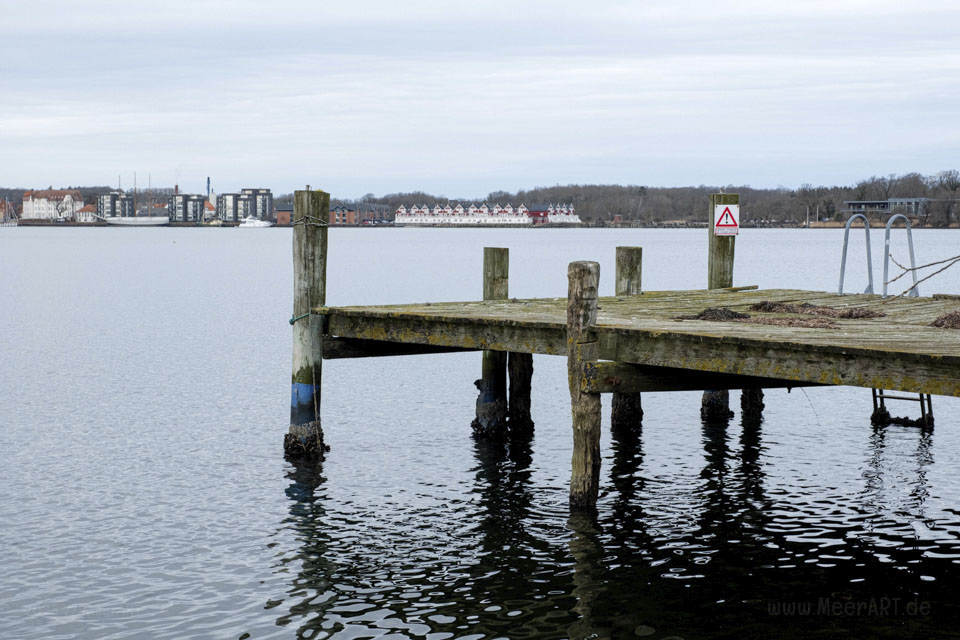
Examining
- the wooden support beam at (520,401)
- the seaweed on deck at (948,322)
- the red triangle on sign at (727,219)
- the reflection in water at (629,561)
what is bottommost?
the reflection in water at (629,561)

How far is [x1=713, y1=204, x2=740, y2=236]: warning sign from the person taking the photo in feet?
60.3

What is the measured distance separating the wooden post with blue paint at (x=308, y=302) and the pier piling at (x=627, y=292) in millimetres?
4739

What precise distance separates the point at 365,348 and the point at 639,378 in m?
5.01

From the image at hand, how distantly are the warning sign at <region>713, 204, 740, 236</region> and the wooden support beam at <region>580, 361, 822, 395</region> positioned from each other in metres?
6.11

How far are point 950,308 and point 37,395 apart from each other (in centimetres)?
1712

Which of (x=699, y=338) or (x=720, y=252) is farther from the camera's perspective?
(x=720, y=252)

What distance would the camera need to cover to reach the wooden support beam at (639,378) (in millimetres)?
12023

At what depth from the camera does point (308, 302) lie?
15492 millimetres

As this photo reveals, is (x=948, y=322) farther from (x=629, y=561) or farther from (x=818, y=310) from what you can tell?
(x=629, y=561)

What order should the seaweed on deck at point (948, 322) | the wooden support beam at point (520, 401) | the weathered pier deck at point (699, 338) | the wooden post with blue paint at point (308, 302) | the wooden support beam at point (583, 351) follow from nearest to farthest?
the weathered pier deck at point (699, 338), the wooden support beam at point (583, 351), the seaweed on deck at point (948, 322), the wooden post with blue paint at point (308, 302), the wooden support beam at point (520, 401)

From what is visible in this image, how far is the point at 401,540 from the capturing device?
12586mm

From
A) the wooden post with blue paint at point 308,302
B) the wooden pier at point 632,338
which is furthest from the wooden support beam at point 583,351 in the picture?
the wooden post with blue paint at point 308,302

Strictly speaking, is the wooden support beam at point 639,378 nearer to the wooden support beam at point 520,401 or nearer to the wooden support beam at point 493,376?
the wooden support beam at point 493,376

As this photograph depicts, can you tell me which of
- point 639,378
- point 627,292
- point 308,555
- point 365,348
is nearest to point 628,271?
point 627,292
